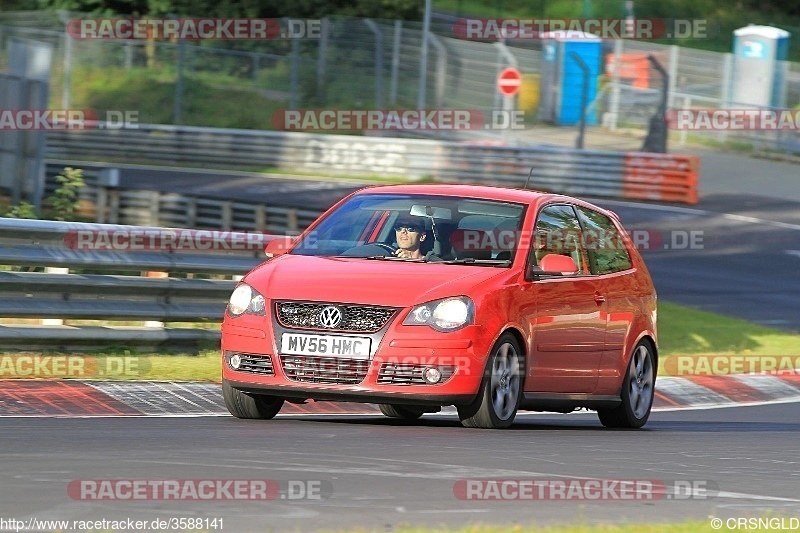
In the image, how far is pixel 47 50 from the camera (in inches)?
914

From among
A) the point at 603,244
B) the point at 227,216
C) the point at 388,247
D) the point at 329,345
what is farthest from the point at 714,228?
the point at 329,345

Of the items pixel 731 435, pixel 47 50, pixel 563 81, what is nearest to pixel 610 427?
pixel 731 435

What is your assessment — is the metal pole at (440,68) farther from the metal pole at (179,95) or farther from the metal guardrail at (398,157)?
the metal pole at (179,95)

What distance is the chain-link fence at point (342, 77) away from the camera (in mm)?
38531

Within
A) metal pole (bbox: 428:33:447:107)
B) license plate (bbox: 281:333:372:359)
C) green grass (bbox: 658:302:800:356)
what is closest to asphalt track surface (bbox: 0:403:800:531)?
license plate (bbox: 281:333:372:359)

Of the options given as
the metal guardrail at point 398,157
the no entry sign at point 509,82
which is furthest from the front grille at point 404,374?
the no entry sign at point 509,82

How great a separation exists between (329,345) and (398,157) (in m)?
25.2

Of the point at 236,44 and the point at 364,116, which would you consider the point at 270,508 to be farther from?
the point at 236,44

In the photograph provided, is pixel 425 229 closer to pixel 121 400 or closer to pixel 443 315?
pixel 443 315

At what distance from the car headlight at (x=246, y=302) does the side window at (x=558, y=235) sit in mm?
1786

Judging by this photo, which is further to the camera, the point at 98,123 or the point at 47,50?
the point at 98,123

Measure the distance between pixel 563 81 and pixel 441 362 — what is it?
3333 centimetres

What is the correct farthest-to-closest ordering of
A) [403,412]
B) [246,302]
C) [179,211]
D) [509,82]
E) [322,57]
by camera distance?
[322,57] < [509,82] < [179,211] < [403,412] < [246,302]

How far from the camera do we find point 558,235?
10953 mm
